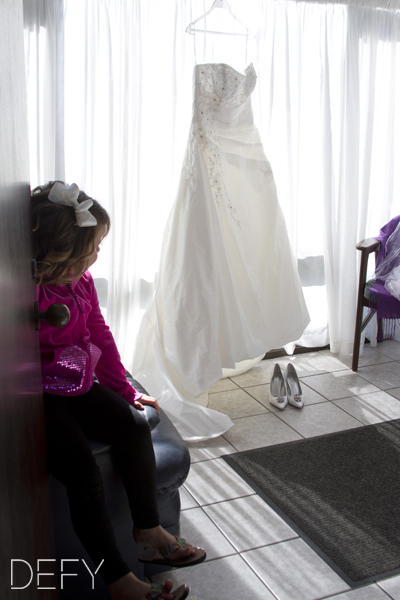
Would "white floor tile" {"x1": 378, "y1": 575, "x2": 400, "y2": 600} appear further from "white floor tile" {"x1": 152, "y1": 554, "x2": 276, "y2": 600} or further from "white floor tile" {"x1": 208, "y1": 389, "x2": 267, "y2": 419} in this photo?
"white floor tile" {"x1": 208, "y1": 389, "x2": 267, "y2": 419}

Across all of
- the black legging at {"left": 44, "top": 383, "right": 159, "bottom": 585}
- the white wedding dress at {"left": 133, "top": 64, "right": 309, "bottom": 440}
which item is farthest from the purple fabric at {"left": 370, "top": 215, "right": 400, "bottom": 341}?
the black legging at {"left": 44, "top": 383, "right": 159, "bottom": 585}

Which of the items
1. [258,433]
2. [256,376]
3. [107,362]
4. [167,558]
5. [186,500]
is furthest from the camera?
[256,376]

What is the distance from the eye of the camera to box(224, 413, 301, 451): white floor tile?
2.24 meters

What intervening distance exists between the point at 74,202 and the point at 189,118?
134 cm

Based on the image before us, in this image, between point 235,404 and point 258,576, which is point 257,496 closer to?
point 258,576

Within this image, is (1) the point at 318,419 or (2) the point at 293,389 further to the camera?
(2) the point at 293,389

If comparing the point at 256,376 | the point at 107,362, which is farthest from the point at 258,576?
the point at 256,376

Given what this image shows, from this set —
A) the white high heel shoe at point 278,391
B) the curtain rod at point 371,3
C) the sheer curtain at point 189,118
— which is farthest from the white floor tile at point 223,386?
the curtain rod at point 371,3

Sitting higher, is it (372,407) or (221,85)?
(221,85)

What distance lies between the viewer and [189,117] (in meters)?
2.56

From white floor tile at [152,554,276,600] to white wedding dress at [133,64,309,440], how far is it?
0.73m

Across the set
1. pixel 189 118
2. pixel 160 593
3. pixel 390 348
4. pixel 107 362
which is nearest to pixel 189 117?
pixel 189 118

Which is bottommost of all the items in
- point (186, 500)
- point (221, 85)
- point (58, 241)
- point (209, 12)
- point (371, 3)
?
point (186, 500)

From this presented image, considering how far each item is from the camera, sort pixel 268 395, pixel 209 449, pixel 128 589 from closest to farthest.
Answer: pixel 128 589, pixel 209 449, pixel 268 395
